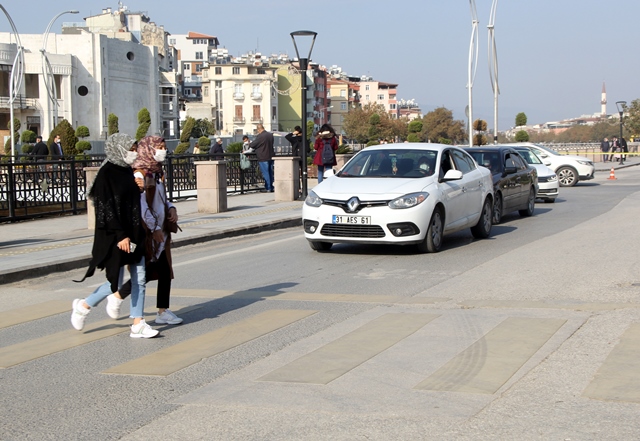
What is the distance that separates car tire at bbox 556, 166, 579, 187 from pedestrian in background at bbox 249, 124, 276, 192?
11392 mm

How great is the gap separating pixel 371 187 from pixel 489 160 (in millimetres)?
6539

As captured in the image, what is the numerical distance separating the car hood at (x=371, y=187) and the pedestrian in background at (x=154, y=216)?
16.9ft

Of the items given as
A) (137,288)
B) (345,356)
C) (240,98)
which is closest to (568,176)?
(137,288)

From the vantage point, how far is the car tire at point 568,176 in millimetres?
31297

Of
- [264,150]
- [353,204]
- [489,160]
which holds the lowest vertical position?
[353,204]

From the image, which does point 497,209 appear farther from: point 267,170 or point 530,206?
point 267,170

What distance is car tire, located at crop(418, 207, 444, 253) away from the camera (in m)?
12.9

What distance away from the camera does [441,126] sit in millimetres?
105750

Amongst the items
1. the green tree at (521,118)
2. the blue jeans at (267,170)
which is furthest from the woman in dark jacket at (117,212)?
the green tree at (521,118)

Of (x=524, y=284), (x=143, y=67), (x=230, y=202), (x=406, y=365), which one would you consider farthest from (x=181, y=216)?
(x=143, y=67)

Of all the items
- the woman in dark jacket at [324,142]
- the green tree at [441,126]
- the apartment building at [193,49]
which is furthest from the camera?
the apartment building at [193,49]

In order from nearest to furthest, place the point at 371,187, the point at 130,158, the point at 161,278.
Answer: the point at 130,158
the point at 161,278
the point at 371,187

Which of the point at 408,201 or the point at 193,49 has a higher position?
the point at 193,49

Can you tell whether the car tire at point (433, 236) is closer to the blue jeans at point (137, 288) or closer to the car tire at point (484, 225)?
the car tire at point (484, 225)
